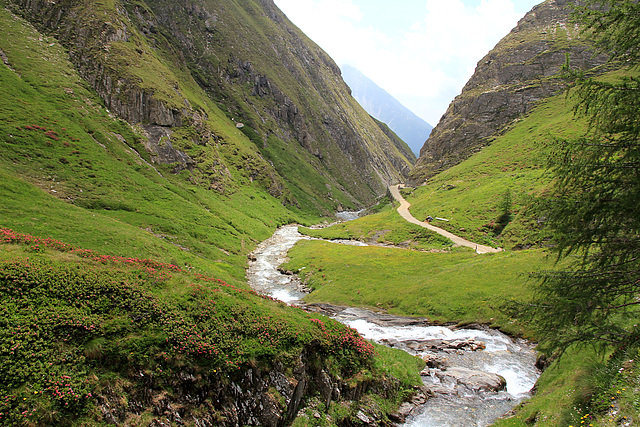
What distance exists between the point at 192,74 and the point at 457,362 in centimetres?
15916

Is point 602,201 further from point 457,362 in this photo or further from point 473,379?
point 457,362

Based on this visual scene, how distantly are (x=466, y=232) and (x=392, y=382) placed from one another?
51.5 metres

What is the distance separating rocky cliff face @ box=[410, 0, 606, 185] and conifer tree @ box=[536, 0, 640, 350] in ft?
365

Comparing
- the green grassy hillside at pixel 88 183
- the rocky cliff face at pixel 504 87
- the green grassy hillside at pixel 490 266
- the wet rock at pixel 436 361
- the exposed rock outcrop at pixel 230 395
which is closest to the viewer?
the exposed rock outcrop at pixel 230 395

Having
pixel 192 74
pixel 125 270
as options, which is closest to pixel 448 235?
Result: pixel 125 270

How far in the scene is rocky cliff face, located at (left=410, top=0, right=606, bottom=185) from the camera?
10944 cm

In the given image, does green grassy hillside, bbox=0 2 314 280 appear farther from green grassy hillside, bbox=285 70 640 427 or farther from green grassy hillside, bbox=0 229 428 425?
green grassy hillside, bbox=0 229 428 425

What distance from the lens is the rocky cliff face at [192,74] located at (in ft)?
244

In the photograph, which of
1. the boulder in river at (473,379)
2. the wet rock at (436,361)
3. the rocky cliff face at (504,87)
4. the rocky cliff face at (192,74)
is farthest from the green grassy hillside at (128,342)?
the rocky cliff face at (504,87)

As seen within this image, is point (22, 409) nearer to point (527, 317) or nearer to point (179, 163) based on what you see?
point (527, 317)

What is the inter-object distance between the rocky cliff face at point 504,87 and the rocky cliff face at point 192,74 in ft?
202

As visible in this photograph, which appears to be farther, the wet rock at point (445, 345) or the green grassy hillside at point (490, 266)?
the wet rock at point (445, 345)

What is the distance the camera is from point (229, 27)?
176000 millimetres

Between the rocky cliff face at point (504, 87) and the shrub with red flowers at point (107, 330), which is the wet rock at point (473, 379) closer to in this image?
the shrub with red flowers at point (107, 330)
